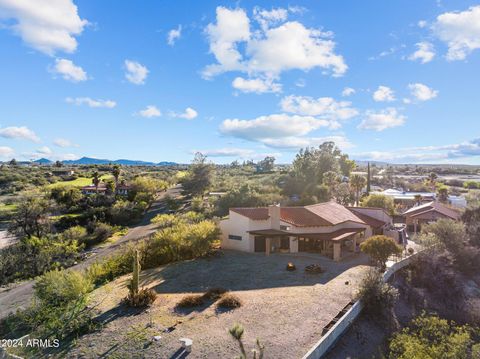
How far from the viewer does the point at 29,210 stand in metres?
44.6

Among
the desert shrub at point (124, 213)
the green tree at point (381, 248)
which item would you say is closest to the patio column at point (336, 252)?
the green tree at point (381, 248)

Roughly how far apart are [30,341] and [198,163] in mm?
54325

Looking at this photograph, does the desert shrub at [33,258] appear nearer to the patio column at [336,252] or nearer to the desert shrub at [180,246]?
the desert shrub at [180,246]

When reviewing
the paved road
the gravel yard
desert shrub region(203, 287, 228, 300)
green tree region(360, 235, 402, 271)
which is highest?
green tree region(360, 235, 402, 271)

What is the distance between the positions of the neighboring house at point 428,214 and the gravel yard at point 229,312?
19791 mm

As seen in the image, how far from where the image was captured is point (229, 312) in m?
19.6

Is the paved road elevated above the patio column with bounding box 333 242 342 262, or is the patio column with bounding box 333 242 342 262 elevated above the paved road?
the patio column with bounding box 333 242 342 262

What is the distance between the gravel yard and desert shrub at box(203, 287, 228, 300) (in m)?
1.07


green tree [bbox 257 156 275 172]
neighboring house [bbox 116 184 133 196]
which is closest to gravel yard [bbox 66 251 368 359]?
neighboring house [bbox 116 184 133 196]

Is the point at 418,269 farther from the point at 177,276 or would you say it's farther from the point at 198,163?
the point at 198,163

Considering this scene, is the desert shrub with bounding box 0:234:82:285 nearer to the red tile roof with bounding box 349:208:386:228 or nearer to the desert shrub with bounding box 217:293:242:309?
the desert shrub with bounding box 217:293:242:309

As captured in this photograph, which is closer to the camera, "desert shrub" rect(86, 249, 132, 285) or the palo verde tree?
"desert shrub" rect(86, 249, 132, 285)

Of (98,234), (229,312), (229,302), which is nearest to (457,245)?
(229,302)

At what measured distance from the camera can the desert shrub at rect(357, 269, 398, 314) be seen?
2044 centimetres
